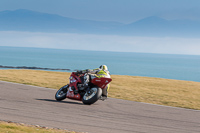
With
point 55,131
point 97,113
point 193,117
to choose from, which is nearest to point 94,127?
point 55,131

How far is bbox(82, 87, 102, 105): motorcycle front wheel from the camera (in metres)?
11.3

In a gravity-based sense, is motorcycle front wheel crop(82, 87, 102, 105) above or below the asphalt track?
above

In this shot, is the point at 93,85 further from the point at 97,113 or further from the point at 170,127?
the point at 170,127

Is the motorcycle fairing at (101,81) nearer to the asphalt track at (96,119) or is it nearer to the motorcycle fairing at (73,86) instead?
the motorcycle fairing at (73,86)

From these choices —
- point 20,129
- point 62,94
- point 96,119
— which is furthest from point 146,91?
point 20,129

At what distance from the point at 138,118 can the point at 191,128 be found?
1778 mm

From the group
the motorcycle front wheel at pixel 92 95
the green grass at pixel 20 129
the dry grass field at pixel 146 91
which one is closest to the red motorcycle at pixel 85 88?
the motorcycle front wheel at pixel 92 95

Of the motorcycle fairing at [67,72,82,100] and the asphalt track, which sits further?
the motorcycle fairing at [67,72,82,100]

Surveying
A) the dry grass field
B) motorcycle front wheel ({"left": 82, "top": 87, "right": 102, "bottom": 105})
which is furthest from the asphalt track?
the dry grass field

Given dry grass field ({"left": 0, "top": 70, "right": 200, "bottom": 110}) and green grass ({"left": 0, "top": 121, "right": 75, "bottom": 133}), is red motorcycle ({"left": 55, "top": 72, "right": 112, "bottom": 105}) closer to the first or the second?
green grass ({"left": 0, "top": 121, "right": 75, "bottom": 133})

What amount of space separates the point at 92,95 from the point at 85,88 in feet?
2.08

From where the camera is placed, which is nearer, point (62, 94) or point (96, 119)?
point (96, 119)

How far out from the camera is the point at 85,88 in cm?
1198

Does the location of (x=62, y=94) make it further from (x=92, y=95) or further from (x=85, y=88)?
(x=92, y=95)
